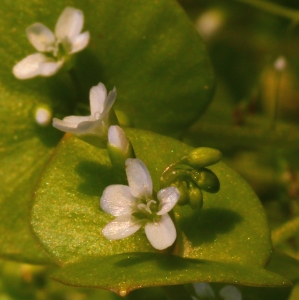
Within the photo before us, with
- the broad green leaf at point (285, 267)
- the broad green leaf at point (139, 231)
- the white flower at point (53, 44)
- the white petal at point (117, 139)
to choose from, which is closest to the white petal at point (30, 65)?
the white flower at point (53, 44)

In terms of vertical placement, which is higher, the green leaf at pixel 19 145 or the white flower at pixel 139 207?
the white flower at pixel 139 207

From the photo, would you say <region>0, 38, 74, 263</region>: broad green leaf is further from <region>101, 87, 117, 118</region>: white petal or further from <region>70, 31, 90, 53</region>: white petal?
<region>101, 87, 117, 118</region>: white petal

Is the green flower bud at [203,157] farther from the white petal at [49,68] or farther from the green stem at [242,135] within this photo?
the green stem at [242,135]

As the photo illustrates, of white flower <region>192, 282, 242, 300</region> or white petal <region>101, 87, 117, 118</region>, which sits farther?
white flower <region>192, 282, 242, 300</region>

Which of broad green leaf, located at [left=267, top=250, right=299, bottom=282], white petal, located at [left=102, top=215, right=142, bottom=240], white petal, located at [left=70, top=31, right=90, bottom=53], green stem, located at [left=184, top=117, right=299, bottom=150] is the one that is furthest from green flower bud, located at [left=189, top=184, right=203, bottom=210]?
green stem, located at [left=184, top=117, right=299, bottom=150]

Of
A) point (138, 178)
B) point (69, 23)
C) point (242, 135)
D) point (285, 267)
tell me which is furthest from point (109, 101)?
point (242, 135)

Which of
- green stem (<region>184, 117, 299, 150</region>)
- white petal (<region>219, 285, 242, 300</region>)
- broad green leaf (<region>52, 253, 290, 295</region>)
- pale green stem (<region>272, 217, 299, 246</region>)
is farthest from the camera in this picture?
green stem (<region>184, 117, 299, 150</region>)
